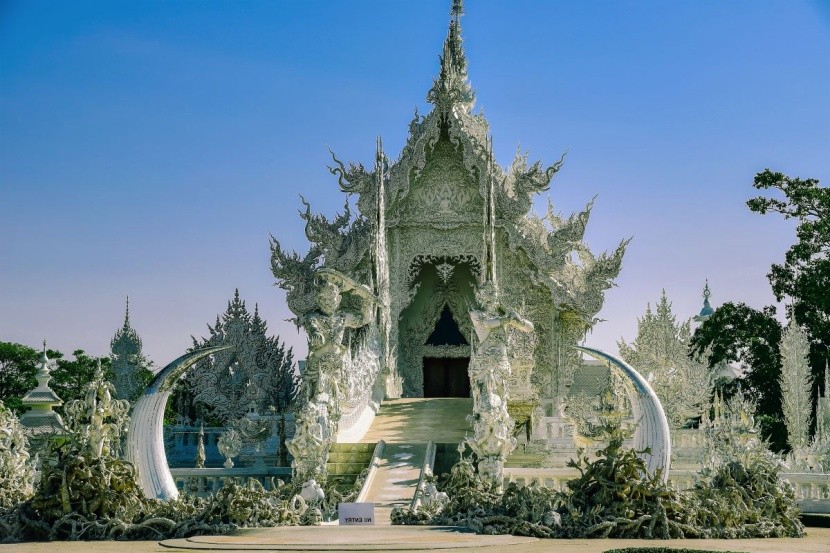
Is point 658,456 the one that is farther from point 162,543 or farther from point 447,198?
point 447,198

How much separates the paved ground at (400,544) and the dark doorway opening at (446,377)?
16531 mm

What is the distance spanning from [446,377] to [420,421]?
6362 mm

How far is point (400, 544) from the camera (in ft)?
38.1

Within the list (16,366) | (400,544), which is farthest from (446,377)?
(400,544)

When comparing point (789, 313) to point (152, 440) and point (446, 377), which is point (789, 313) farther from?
point (152, 440)

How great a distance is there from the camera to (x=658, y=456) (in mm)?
14359

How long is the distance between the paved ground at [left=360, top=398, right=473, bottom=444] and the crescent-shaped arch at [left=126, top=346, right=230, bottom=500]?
649cm

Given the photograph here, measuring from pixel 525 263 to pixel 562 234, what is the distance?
0.93 m

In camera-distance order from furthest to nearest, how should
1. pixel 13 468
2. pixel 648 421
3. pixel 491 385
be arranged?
pixel 491 385, pixel 13 468, pixel 648 421

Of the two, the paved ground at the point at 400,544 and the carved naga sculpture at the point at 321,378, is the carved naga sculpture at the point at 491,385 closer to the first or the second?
the carved naga sculpture at the point at 321,378

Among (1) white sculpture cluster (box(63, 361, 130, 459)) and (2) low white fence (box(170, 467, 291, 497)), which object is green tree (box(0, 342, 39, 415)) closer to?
(2) low white fence (box(170, 467, 291, 497))

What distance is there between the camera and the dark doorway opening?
29.5 m

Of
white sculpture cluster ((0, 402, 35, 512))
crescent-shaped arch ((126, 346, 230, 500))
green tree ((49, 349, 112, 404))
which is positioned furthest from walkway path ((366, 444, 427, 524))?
green tree ((49, 349, 112, 404))

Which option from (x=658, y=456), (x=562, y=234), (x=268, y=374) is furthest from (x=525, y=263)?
(x=658, y=456)
